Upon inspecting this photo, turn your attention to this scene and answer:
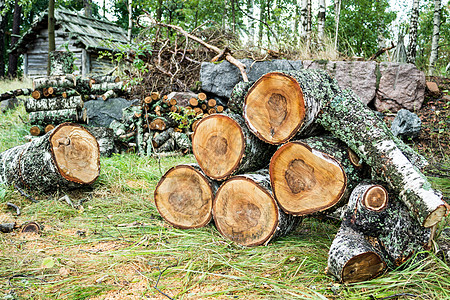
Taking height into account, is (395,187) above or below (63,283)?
above

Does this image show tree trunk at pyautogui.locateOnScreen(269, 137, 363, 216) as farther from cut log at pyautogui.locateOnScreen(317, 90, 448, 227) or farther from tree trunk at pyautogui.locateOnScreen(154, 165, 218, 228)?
tree trunk at pyautogui.locateOnScreen(154, 165, 218, 228)

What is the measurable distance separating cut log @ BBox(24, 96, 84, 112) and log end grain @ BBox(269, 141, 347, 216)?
4.96 meters

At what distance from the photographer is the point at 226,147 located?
261 cm

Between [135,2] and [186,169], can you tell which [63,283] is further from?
[135,2]

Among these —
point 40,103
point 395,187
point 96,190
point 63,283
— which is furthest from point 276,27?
point 63,283

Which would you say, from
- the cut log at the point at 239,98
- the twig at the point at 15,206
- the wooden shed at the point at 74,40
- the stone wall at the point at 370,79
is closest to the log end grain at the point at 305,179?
the cut log at the point at 239,98

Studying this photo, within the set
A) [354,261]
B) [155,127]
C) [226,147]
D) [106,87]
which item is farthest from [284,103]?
[106,87]

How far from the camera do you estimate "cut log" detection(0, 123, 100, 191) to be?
11.2 ft

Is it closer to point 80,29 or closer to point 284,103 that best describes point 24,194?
point 284,103

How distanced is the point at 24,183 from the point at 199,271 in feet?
8.45

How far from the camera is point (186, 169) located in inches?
110

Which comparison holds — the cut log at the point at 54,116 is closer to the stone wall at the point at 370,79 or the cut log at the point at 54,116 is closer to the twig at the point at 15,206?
the stone wall at the point at 370,79

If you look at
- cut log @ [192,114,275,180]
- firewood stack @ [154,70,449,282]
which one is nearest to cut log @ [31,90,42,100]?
firewood stack @ [154,70,449,282]

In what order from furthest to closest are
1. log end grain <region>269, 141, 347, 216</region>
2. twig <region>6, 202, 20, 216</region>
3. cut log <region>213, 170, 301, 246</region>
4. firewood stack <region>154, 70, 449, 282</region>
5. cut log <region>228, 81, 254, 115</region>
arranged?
twig <region>6, 202, 20, 216</region> < cut log <region>228, 81, 254, 115</region> < cut log <region>213, 170, 301, 246</region> < log end grain <region>269, 141, 347, 216</region> < firewood stack <region>154, 70, 449, 282</region>
